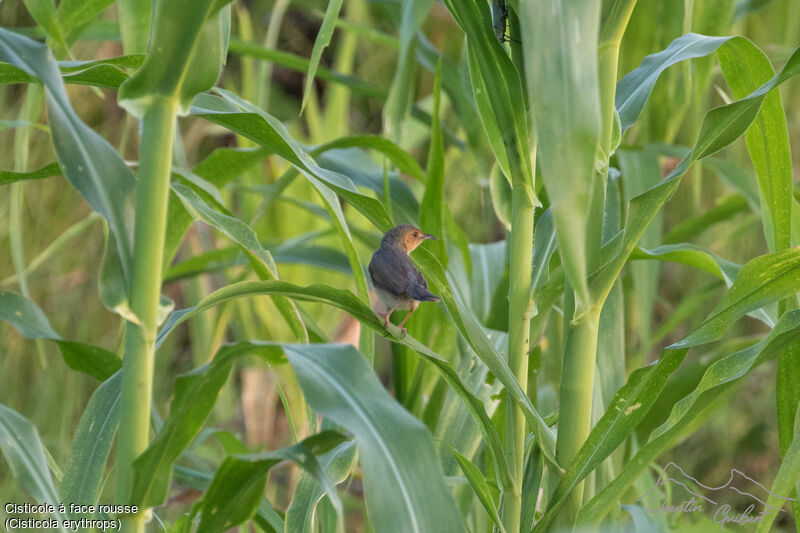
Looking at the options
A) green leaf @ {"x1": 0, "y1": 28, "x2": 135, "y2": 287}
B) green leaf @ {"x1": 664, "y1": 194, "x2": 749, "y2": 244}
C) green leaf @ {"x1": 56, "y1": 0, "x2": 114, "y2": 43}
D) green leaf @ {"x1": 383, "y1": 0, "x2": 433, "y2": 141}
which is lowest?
green leaf @ {"x1": 664, "y1": 194, "x2": 749, "y2": 244}

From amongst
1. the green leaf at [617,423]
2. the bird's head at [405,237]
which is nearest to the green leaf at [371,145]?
the bird's head at [405,237]

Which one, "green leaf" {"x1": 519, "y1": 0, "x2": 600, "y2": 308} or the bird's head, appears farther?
the bird's head

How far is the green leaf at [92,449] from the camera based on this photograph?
0.73m

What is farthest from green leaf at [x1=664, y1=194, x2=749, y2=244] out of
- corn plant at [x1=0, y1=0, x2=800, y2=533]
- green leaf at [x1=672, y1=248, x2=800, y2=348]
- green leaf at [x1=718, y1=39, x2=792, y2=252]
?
green leaf at [x1=672, y1=248, x2=800, y2=348]

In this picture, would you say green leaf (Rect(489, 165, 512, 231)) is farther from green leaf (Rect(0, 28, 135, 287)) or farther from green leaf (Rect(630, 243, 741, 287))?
green leaf (Rect(0, 28, 135, 287))

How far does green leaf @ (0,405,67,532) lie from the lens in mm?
726

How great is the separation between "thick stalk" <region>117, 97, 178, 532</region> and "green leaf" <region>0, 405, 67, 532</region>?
18 centimetres

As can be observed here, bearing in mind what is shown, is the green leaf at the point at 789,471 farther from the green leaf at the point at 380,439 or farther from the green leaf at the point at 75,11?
the green leaf at the point at 75,11

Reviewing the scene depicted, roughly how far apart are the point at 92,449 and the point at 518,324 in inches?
17.2

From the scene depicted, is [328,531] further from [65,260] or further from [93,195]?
[65,260]

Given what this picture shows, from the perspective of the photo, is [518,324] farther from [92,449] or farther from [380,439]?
[92,449]

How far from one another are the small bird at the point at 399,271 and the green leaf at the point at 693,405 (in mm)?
283

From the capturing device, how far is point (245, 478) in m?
0.63

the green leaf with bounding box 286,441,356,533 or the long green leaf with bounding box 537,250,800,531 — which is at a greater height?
the long green leaf with bounding box 537,250,800,531
